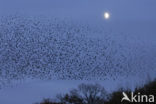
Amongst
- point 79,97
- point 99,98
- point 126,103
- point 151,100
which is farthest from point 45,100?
point 151,100

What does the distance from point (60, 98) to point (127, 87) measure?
4329 centimetres

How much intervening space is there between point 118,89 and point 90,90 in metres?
23.5

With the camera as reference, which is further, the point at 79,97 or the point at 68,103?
the point at 68,103

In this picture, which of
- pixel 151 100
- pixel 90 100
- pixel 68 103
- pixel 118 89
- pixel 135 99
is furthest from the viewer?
pixel 68 103

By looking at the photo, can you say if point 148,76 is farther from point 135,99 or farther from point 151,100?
point 151,100

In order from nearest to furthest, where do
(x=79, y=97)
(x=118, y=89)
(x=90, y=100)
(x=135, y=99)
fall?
(x=135, y=99) → (x=118, y=89) → (x=90, y=100) → (x=79, y=97)

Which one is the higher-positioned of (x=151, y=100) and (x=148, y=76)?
(x=148, y=76)

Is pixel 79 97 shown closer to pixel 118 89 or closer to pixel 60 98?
pixel 60 98

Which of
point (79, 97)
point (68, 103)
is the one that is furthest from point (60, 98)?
point (79, 97)

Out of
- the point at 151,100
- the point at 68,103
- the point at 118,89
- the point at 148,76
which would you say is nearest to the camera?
the point at 151,100

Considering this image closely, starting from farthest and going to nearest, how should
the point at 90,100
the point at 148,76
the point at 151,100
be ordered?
the point at 90,100, the point at 148,76, the point at 151,100

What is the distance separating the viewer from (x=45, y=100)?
324 ft

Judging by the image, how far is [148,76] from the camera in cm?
5581

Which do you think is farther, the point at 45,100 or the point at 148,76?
the point at 45,100
